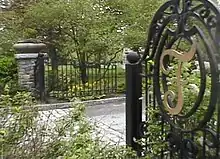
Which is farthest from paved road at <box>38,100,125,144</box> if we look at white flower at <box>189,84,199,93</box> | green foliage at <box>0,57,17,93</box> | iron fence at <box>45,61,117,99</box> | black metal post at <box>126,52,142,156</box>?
white flower at <box>189,84,199,93</box>

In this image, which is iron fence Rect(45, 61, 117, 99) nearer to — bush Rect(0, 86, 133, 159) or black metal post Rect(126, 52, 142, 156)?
bush Rect(0, 86, 133, 159)

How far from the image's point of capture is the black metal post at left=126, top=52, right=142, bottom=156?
344 cm

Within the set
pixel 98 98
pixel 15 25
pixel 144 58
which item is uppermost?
pixel 15 25

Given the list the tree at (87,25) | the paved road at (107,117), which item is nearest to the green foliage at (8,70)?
the tree at (87,25)

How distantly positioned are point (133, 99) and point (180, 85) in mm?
766

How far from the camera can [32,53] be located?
8.34 metres

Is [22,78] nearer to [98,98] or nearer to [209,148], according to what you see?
[98,98]

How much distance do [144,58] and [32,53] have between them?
5406mm

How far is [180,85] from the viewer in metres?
2.78

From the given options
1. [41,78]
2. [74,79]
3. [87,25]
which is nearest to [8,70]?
[41,78]

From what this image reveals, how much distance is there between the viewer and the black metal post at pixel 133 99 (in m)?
3.44

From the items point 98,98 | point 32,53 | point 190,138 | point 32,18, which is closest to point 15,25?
point 32,18

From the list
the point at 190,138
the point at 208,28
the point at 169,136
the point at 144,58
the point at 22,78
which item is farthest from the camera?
the point at 22,78

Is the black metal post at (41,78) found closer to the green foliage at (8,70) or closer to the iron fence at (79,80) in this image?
the iron fence at (79,80)
